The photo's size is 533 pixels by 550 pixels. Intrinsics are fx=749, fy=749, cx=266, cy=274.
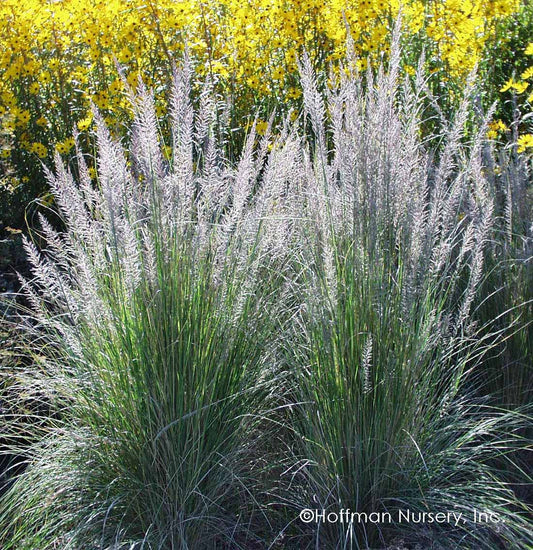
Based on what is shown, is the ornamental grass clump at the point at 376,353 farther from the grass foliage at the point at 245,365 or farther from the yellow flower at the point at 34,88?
the yellow flower at the point at 34,88

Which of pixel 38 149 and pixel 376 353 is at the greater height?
pixel 38 149

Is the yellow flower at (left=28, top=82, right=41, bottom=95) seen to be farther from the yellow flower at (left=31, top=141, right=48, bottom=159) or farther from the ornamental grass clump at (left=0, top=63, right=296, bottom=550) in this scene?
the ornamental grass clump at (left=0, top=63, right=296, bottom=550)

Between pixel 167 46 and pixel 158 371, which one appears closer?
pixel 158 371

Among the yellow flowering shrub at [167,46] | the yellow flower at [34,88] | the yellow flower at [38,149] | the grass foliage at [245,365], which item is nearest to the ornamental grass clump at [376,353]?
the grass foliage at [245,365]

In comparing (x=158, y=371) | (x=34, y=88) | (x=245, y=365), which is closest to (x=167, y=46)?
(x=34, y=88)

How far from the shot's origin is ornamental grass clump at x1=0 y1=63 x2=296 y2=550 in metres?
2.35

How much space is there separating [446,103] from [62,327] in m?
3.31

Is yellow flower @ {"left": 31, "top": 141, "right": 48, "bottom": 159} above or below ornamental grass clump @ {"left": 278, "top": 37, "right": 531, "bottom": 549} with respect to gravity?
above

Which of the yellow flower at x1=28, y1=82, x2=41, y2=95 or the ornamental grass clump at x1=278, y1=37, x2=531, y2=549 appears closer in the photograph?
the ornamental grass clump at x1=278, y1=37, x2=531, y2=549

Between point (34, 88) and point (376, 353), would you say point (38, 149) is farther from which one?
point (376, 353)

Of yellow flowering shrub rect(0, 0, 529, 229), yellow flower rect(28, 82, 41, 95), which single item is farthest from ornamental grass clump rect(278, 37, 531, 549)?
yellow flower rect(28, 82, 41, 95)

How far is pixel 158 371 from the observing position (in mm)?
2350

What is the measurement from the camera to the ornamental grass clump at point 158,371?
92.6 inches

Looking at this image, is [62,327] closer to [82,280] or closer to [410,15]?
[82,280]
